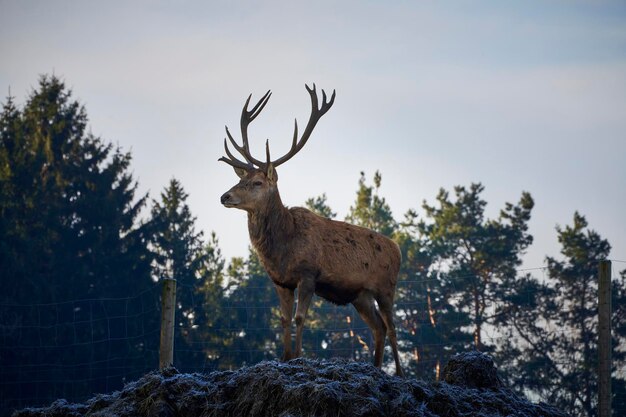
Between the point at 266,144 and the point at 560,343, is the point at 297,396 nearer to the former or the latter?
the point at 266,144

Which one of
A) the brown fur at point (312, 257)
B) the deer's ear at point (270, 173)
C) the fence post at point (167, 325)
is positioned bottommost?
the fence post at point (167, 325)

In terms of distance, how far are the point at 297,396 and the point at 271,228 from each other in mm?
4346

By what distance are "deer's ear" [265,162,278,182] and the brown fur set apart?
0.04 feet

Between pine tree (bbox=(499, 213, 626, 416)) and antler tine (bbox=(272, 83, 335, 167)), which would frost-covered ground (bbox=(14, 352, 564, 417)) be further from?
pine tree (bbox=(499, 213, 626, 416))

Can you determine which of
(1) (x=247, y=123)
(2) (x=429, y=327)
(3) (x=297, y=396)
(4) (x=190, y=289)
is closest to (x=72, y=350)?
(4) (x=190, y=289)

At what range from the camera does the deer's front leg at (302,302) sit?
10557mm

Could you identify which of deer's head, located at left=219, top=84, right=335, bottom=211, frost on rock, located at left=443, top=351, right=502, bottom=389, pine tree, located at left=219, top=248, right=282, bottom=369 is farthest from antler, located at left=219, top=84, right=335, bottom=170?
pine tree, located at left=219, top=248, right=282, bottom=369

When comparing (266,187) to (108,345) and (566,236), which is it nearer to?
(108,345)

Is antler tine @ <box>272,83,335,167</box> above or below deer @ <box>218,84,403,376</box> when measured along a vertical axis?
above

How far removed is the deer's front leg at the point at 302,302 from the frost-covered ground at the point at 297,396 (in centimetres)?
279

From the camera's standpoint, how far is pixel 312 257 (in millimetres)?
10969

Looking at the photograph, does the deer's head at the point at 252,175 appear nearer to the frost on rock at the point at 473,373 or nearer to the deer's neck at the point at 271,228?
the deer's neck at the point at 271,228

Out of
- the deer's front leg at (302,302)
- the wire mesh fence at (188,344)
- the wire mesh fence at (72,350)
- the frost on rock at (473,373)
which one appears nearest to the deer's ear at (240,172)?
the deer's front leg at (302,302)

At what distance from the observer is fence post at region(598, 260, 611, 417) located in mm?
9930
